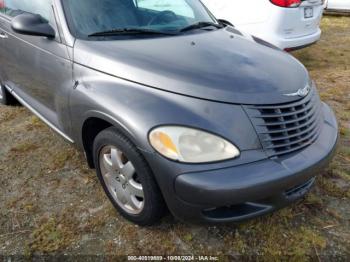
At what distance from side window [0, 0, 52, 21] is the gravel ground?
1.26 m

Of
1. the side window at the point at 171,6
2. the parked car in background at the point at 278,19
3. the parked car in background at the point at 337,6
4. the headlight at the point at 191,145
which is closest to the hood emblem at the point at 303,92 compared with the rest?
the headlight at the point at 191,145

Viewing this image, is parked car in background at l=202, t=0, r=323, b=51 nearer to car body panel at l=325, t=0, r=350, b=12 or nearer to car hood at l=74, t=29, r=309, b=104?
car hood at l=74, t=29, r=309, b=104

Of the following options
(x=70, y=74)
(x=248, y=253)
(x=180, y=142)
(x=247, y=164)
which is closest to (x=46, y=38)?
(x=70, y=74)

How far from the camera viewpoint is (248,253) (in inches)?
83.6

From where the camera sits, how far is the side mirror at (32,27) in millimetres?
2412

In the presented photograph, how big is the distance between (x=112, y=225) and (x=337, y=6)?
32.4ft

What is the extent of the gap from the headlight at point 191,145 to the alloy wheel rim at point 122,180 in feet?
1.17

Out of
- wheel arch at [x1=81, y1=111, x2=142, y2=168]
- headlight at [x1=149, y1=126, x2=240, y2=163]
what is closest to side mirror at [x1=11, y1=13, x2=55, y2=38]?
wheel arch at [x1=81, y1=111, x2=142, y2=168]

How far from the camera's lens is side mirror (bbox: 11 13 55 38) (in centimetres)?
241

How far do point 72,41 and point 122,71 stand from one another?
0.53m

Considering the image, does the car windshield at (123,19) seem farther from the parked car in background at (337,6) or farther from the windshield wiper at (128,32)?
the parked car in background at (337,6)

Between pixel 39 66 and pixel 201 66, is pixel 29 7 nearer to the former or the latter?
pixel 39 66

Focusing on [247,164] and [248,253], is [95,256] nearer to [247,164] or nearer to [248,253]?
[248,253]

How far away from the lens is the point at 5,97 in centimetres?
418
